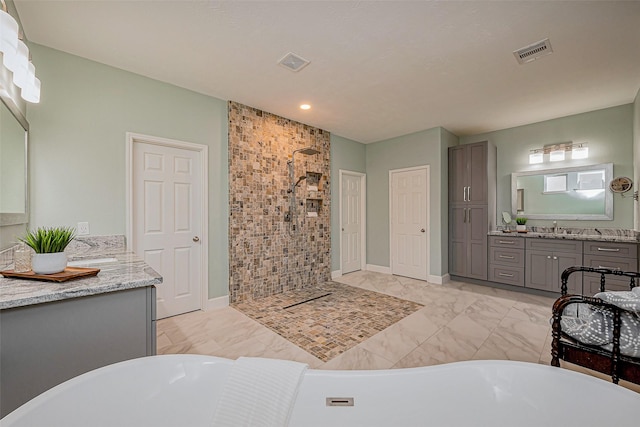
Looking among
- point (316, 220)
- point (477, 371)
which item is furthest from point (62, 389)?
point (316, 220)

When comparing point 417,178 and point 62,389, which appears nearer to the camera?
point 62,389

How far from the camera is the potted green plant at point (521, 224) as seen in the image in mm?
4069

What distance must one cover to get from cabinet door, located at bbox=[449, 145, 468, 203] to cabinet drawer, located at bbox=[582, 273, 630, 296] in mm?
1755

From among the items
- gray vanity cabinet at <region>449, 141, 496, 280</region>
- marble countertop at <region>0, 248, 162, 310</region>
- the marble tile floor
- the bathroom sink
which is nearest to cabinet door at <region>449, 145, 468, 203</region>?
gray vanity cabinet at <region>449, 141, 496, 280</region>

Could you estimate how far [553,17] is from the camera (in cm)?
193

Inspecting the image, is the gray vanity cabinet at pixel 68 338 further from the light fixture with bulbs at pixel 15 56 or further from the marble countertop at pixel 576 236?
the marble countertop at pixel 576 236

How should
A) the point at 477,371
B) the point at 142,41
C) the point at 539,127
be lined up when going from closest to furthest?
the point at 477,371, the point at 142,41, the point at 539,127

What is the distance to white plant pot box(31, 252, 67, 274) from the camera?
52.4 inches

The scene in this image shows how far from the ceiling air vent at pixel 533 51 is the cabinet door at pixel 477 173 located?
1.91 meters

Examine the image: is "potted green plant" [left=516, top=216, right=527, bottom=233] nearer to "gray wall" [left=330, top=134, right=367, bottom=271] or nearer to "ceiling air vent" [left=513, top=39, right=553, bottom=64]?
"ceiling air vent" [left=513, top=39, right=553, bottom=64]

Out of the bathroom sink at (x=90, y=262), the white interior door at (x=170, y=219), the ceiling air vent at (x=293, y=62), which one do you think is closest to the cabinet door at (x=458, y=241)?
the ceiling air vent at (x=293, y=62)

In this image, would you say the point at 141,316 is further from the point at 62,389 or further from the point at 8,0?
the point at 8,0

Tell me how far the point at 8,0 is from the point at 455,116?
451 centimetres

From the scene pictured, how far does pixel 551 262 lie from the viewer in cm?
363
